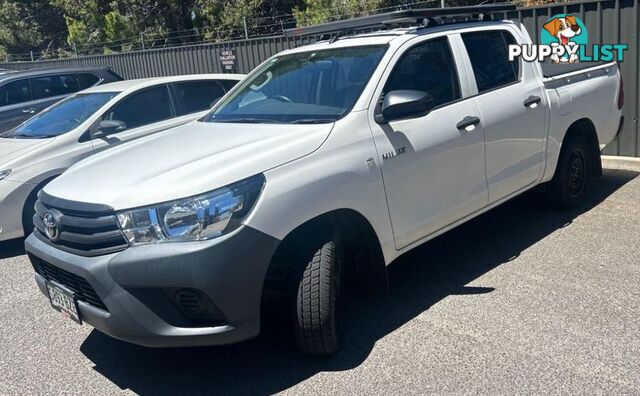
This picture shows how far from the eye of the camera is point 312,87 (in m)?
4.71

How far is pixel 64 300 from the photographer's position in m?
3.78

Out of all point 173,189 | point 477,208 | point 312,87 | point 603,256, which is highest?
point 312,87

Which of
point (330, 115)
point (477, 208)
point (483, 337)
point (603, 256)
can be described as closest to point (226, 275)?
point (330, 115)

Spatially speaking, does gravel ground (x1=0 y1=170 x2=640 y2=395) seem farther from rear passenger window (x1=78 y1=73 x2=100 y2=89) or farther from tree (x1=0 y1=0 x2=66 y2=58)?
tree (x1=0 y1=0 x2=66 y2=58)

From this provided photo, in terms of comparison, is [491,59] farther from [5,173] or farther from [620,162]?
[5,173]

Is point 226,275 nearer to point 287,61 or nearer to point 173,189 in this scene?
point 173,189

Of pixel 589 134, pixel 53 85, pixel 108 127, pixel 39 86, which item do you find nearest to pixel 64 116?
pixel 108 127

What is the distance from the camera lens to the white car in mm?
6469

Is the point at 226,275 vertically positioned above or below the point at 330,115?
below

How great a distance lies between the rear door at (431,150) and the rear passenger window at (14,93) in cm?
836

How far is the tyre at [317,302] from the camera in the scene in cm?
368

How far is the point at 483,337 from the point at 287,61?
263 centimetres

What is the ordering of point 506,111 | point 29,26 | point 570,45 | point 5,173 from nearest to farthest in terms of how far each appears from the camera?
point 506,111 → point 5,173 → point 570,45 → point 29,26

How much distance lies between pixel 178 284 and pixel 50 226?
3.35 ft
